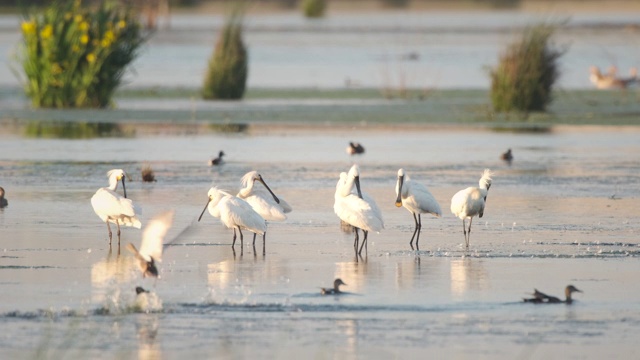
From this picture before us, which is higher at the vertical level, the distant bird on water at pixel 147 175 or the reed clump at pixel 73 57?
the reed clump at pixel 73 57

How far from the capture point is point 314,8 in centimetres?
10350

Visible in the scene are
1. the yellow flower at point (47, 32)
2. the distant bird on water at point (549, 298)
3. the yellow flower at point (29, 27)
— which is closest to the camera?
the distant bird on water at point (549, 298)

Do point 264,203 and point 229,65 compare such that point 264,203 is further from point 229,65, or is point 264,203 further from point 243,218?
point 229,65

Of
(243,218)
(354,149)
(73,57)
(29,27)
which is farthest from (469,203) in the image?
(29,27)

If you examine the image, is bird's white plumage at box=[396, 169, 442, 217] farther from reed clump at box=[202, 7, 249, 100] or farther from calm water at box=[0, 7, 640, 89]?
reed clump at box=[202, 7, 249, 100]

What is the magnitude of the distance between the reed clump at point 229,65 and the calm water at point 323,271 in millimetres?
11480

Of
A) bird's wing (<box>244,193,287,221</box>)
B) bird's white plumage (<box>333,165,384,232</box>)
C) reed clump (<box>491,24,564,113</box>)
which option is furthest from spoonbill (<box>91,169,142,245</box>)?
reed clump (<box>491,24,564,113</box>)

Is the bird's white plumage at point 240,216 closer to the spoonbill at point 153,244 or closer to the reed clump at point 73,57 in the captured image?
the spoonbill at point 153,244

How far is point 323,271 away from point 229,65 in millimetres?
20709

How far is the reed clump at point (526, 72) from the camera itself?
92.3 ft

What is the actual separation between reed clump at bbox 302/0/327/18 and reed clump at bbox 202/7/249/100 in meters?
70.2

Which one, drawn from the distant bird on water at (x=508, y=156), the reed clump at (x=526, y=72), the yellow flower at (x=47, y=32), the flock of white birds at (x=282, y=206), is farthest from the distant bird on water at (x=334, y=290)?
the yellow flower at (x=47, y=32)

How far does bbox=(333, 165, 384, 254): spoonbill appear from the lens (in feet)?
41.8

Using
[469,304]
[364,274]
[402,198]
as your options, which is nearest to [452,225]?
[402,198]
